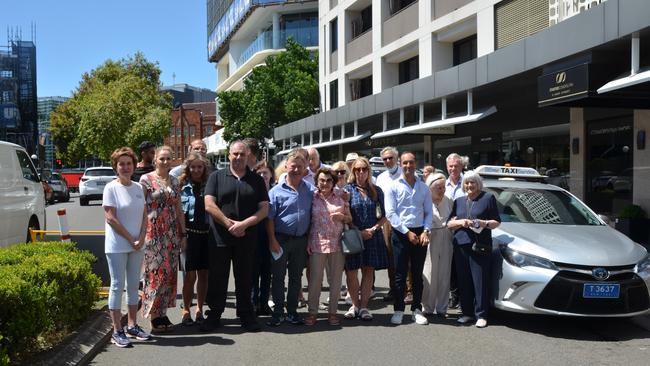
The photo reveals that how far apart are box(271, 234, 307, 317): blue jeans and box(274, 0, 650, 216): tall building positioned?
5.63 metres

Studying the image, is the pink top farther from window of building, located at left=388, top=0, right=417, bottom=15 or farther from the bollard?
window of building, located at left=388, top=0, right=417, bottom=15

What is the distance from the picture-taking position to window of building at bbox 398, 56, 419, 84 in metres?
24.8

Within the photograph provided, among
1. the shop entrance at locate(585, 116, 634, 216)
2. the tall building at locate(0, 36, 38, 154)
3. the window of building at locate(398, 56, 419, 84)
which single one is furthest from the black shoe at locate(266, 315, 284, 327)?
the tall building at locate(0, 36, 38, 154)

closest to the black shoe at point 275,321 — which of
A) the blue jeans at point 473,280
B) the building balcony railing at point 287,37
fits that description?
the blue jeans at point 473,280

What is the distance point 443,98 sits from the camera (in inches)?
679

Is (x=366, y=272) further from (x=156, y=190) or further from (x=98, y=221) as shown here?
(x=98, y=221)

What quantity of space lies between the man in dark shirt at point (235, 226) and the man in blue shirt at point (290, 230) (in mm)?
271

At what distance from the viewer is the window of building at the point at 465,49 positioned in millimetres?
20891

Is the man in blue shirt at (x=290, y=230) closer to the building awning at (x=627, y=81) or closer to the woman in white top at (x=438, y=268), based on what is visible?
the woman in white top at (x=438, y=268)

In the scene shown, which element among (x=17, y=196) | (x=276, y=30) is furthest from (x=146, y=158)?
(x=276, y=30)

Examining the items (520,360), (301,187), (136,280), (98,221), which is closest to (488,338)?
(520,360)

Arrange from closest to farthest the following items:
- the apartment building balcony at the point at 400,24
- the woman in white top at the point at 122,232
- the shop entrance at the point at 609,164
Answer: the woman in white top at the point at 122,232
the shop entrance at the point at 609,164
the apartment building balcony at the point at 400,24

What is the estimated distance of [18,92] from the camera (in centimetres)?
7056

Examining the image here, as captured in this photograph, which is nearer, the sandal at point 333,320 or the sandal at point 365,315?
the sandal at point 333,320
